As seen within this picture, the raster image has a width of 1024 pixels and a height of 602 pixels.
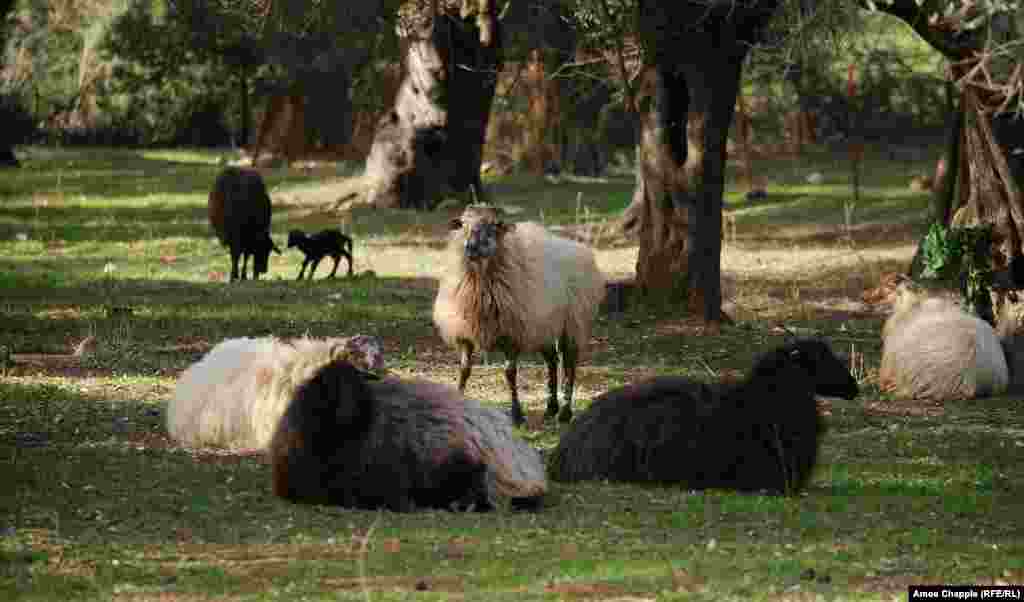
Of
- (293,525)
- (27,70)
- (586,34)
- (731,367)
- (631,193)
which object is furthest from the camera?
(27,70)

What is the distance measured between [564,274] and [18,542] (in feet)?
19.9

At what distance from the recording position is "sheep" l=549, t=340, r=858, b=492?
10.4 m

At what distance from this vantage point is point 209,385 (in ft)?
38.1

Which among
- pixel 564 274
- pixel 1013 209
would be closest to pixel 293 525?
pixel 564 274

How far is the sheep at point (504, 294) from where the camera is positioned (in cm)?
1270

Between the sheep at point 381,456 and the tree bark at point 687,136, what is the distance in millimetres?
9651

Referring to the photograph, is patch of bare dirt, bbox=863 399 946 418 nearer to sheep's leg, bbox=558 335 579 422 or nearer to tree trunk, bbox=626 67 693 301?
sheep's leg, bbox=558 335 579 422

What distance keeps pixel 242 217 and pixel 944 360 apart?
1148 centimetres

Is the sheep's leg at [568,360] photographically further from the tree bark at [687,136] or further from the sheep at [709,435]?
the tree bark at [687,136]

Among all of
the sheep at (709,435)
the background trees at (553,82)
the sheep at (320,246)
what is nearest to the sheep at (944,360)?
the background trees at (553,82)

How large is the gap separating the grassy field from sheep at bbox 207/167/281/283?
61 cm

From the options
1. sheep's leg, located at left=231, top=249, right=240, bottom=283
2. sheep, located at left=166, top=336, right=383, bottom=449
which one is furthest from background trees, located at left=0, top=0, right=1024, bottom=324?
sheep, located at left=166, top=336, right=383, bottom=449

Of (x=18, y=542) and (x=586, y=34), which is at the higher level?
(x=586, y=34)

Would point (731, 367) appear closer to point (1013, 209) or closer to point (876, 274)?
point (1013, 209)
